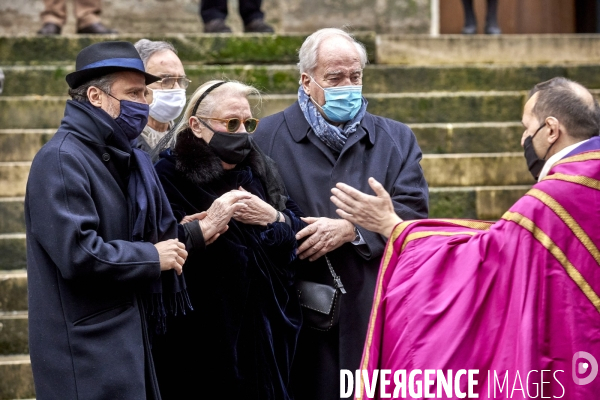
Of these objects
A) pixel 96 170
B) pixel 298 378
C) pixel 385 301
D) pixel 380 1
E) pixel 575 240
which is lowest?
pixel 298 378

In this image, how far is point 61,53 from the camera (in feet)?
23.4

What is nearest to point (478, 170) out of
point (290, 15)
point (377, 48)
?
point (377, 48)

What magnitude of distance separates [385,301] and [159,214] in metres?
0.86

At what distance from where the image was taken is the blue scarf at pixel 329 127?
4273mm

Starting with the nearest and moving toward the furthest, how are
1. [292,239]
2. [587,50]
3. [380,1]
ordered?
[292,239], [587,50], [380,1]

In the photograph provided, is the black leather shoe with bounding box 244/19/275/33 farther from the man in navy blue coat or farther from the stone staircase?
the man in navy blue coat

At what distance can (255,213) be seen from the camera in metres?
3.87

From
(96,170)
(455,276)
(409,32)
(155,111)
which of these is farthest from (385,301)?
(409,32)

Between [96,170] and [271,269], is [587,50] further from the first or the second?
[96,170]

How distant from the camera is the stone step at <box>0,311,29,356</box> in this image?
5.16 metres

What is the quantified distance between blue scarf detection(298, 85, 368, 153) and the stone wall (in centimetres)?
455

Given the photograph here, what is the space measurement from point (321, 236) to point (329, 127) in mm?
530

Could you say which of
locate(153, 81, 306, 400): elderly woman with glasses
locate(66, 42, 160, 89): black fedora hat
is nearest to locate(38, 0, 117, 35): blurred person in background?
locate(153, 81, 306, 400): elderly woman with glasses

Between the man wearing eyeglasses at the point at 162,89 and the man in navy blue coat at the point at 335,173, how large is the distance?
0.46 metres
